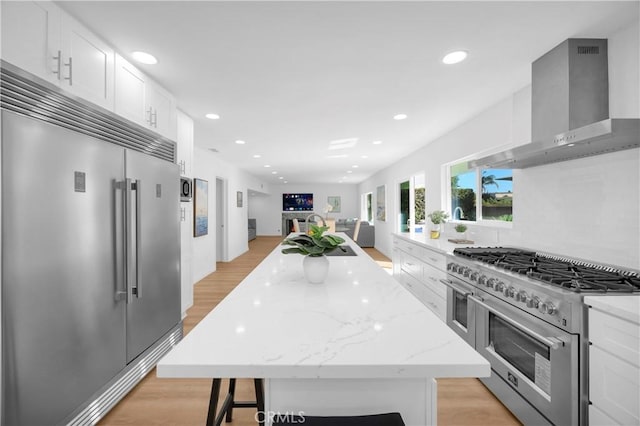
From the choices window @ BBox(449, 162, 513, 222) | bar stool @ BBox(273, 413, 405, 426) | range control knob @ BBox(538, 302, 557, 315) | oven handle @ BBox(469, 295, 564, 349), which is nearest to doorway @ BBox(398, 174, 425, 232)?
window @ BBox(449, 162, 513, 222)

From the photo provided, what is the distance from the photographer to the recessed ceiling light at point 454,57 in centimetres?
217

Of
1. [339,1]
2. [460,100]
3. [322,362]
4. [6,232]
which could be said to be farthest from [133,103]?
[460,100]

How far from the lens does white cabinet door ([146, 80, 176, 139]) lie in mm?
2631

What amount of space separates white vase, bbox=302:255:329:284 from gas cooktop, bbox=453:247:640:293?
1.24 metres

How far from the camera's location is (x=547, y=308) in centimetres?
157

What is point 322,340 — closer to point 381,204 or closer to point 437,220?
point 437,220

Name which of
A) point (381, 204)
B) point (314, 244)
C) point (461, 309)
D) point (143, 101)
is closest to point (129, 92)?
point (143, 101)

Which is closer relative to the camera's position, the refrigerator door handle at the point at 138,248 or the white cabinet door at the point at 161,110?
the refrigerator door handle at the point at 138,248

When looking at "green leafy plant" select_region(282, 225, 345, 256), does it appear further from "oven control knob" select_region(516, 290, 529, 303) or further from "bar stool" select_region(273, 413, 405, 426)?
"oven control knob" select_region(516, 290, 529, 303)

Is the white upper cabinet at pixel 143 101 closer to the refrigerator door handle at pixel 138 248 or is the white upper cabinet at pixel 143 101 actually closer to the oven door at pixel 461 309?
the refrigerator door handle at pixel 138 248

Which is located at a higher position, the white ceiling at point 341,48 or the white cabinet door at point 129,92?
the white ceiling at point 341,48

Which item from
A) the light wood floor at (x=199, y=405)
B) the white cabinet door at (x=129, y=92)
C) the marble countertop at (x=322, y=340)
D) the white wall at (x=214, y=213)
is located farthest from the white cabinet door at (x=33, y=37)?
the white wall at (x=214, y=213)

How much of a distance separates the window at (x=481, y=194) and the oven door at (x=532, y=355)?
57.8 inches

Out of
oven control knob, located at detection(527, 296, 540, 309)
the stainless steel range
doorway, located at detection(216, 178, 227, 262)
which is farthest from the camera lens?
doorway, located at detection(216, 178, 227, 262)
